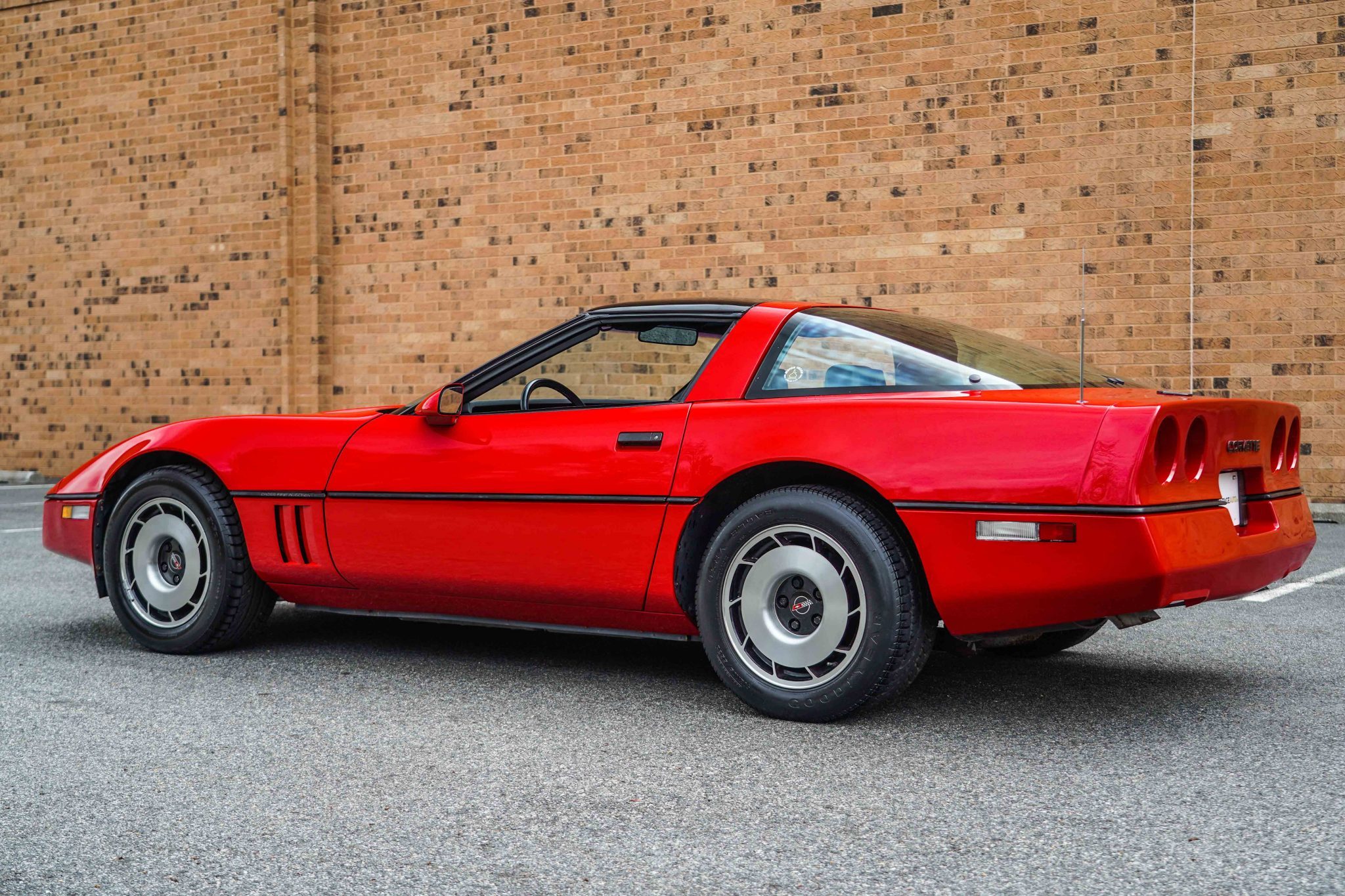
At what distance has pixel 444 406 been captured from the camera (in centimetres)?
438

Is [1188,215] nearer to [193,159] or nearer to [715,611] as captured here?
[715,611]

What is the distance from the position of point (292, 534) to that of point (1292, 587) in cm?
484

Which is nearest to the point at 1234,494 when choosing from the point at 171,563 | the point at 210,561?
the point at 210,561

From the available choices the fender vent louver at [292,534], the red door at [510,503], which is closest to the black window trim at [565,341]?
the red door at [510,503]

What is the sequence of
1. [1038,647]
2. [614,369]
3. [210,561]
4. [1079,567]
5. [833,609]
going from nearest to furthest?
1. [1079,567]
2. [833,609]
3. [1038,647]
4. [210,561]
5. [614,369]

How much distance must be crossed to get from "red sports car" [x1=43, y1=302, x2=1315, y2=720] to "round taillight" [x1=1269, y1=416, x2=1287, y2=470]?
1cm

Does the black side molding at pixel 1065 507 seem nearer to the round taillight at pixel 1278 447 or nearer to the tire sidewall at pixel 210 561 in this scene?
the round taillight at pixel 1278 447

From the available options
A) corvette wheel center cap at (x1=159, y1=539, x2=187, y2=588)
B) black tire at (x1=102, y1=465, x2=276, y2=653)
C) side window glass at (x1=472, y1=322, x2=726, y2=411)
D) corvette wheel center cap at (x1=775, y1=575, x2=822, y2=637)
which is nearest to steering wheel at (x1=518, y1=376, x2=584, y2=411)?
corvette wheel center cap at (x1=775, y1=575, x2=822, y2=637)

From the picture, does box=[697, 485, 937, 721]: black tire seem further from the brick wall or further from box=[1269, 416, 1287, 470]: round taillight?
the brick wall

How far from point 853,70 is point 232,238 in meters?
6.82

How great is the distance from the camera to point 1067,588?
3.38 m

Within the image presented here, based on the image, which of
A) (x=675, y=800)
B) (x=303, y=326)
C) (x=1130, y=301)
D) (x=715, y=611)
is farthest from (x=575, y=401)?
(x=303, y=326)

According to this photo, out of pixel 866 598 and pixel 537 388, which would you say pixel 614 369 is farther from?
pixel 866 598

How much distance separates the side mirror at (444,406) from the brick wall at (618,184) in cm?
736
